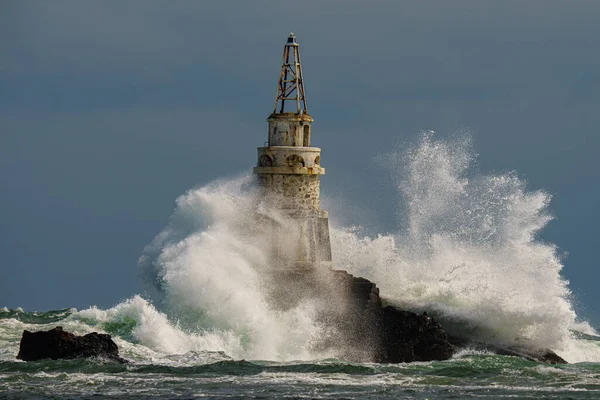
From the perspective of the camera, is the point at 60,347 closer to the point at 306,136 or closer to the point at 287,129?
the point at 287,129

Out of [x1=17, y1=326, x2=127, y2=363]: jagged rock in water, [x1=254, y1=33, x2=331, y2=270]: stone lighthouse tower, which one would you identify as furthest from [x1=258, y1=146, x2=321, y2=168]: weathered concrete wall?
[x1=17, y1=326, x2=127, y2=363]: jagged rock in water

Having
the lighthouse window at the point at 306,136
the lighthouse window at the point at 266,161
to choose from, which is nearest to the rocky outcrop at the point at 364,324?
the lighthouse window at the point at 266,161

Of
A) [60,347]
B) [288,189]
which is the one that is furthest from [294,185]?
[60,347]

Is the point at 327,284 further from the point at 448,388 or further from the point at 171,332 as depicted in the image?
the point at 448,388

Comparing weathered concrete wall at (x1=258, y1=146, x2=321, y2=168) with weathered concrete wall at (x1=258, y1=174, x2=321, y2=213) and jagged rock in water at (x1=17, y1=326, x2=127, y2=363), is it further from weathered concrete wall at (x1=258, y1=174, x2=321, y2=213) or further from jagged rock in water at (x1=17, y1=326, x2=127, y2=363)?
jagged rock in water at (x1=17, y1=326, x2=127, y2=363)

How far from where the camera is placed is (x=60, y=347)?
3856cm

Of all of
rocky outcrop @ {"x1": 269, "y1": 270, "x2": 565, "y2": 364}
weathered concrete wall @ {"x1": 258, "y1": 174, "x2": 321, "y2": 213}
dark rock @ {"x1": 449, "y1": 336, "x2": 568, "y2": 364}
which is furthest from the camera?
weathered concrete wall @ {"x1": 258, "y1": 174, "x2": 321, "y2": 213}

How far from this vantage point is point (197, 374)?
37.5m

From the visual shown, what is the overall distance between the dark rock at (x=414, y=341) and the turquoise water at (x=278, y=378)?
1272mm

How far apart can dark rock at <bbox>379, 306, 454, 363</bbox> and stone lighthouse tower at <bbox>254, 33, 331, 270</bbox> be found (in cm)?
483

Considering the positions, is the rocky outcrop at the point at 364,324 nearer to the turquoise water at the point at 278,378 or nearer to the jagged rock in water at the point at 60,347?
the turquoise water at the point at 278,378

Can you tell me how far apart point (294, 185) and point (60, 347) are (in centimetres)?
1186

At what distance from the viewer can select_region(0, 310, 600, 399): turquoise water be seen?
113 feet

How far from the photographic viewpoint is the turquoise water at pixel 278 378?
113 ft
